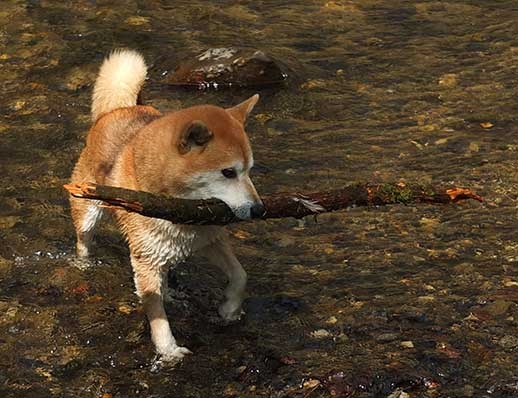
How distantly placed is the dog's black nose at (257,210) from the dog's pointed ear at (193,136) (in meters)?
0.47

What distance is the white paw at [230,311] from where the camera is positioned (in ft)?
20.6

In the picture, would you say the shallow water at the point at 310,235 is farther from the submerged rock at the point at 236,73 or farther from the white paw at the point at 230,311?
the submerged rock at the point at 236,73

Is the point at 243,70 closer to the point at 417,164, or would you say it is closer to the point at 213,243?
the point at 417,164

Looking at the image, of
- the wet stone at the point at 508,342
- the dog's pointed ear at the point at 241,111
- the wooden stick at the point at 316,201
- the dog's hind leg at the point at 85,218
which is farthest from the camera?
the dog's hind leg at the point at 85,218

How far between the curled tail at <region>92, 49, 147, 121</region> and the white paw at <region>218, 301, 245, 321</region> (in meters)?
1.72

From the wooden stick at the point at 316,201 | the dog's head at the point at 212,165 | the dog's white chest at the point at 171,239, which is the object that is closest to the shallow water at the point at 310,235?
the dog's white chest at the point at 171,239

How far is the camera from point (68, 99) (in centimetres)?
991

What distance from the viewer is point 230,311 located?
6.27 metres

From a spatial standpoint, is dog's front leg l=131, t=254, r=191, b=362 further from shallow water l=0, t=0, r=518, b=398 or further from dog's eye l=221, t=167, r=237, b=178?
dog's eye l=221, t=167, r=237, b=178

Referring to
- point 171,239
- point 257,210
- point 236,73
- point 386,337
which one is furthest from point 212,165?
point 236,73

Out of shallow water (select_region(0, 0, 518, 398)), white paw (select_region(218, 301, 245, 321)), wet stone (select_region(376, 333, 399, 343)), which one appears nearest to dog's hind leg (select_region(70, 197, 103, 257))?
shallow water (select_region(0, 0, 518, 398))

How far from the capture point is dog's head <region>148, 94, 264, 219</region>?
555 centimetres

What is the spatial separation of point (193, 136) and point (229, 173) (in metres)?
0.30

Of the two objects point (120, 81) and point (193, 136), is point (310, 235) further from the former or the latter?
point (193, 136)
